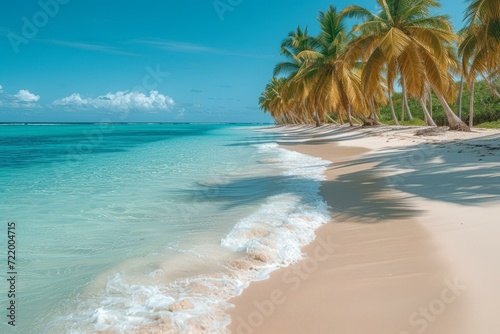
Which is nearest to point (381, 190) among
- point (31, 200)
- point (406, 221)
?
point (406, 221)

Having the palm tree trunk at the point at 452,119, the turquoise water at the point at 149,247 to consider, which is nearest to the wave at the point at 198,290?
the turquoise water at the point at 149,247

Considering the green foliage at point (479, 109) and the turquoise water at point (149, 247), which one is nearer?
the turquoise water at point (149, 247)

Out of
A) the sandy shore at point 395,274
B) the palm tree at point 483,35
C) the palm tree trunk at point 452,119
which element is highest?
the palm tree at point 483,35

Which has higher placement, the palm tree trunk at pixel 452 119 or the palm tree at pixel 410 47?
the palm tree at pixel 410 47

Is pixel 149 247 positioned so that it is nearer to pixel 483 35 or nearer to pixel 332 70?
pixel 483 35

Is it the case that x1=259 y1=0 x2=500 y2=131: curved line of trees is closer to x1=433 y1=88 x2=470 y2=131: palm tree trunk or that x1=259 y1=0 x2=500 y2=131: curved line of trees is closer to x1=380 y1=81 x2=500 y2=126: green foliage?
x1=433 y1=88 x2=470 y2=131: palm tree trunk

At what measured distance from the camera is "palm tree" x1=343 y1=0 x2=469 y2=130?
18.7 m

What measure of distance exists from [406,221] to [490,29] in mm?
12144

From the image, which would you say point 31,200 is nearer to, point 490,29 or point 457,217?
→ point 457,217

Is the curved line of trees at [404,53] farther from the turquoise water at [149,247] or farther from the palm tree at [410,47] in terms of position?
the turquoise water at [149,247]

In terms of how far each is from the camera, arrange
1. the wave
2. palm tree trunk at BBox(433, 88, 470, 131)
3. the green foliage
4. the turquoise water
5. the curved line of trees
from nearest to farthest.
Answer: the wave, the turquoise water, the curved line of trees, palm tree trunk at BBox(433, 88, 470, 131), the green foliage

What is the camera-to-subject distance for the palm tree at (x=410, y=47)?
18734 mm

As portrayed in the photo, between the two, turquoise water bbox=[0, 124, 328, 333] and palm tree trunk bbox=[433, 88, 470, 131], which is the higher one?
palm tree trunk bbox=[433, 88, 470, 131]

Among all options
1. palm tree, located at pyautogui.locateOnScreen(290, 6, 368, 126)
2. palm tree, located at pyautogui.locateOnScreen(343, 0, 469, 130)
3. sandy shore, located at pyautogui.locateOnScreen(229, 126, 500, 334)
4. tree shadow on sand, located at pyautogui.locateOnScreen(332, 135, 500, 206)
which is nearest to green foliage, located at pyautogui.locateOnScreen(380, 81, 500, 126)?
palm tree, located at pyautogui.locateOnScreen(290, 6, 368, 126)
